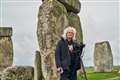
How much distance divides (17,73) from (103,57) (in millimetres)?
17519

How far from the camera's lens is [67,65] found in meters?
10.1

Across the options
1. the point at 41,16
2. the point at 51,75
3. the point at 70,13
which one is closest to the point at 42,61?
the point at 51,75

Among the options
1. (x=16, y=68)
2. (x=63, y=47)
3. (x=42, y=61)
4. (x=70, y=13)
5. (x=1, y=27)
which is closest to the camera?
(x=63, y=47)

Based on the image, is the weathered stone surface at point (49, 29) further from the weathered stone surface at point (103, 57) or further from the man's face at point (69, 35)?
the weathered stone surface at point (103, 57)

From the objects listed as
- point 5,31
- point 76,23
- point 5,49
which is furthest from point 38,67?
point 5,49

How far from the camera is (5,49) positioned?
31.0m

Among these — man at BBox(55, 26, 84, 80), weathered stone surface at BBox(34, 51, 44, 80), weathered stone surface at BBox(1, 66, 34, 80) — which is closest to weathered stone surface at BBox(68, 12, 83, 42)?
weathered stone surface at BBox(34, 51, 44, 80)

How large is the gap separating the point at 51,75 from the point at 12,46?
453 inches

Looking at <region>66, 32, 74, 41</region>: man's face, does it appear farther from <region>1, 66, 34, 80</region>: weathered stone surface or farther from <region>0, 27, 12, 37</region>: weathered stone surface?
<region>0, 27, 12, 37</region>: weathered stone surface

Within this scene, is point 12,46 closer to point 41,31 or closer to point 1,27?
point 1,27

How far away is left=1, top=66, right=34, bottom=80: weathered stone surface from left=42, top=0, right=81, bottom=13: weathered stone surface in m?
3.81

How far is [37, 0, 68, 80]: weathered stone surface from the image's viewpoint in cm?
2019

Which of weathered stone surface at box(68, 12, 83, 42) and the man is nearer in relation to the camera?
the man

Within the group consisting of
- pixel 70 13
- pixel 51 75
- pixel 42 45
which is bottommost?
Result: pixel 51 75
